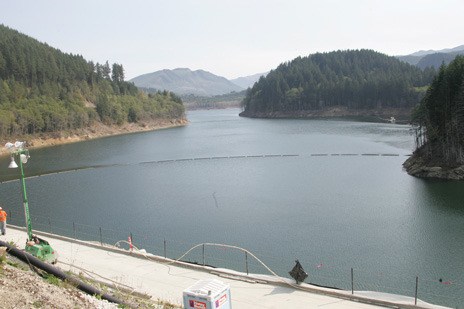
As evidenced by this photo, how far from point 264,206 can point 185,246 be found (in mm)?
13922

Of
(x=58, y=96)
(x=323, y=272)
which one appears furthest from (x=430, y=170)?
(x=58, y=96)

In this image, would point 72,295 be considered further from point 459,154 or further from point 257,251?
point 459,154

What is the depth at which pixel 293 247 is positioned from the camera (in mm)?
30359

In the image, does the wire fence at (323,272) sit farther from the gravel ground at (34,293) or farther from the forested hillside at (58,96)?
the forested hillside at (58,96)

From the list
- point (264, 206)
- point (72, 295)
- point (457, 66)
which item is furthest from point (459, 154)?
point (72, 295)

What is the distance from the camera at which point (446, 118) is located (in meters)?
57.1

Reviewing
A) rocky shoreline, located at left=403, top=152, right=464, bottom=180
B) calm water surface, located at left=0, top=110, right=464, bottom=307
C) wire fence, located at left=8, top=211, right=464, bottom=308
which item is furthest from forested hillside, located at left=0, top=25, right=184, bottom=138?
rocky shoreline, located at left=403, top=152, right=464, bottom=180

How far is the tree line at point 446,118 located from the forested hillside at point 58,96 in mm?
99351

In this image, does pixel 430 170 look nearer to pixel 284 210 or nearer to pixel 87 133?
pixel 284 210

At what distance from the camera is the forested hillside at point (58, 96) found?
4803 inches

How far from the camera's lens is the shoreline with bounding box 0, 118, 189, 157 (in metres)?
115

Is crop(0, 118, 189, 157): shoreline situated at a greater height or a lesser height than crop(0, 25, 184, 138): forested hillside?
lesser

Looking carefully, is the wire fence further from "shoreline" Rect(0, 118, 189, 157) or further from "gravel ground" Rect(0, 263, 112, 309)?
"shoreline" Rect(0, 118, 189, 157)

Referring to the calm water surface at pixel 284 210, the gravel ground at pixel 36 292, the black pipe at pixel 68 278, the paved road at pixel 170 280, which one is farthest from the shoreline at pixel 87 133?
the gravel ground at pixel 36 292
